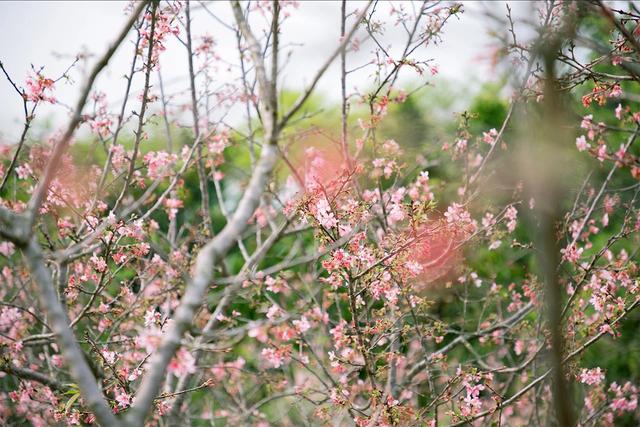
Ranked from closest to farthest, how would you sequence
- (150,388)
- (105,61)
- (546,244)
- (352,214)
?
(546,244), (150,388), (105,61), (352,214)

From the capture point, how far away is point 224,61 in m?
5.14

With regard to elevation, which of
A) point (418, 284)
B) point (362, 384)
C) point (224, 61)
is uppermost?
point (224, 61)

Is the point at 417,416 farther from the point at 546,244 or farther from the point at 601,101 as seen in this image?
the point at 546,244

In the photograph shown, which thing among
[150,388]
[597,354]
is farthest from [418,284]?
[597,354]

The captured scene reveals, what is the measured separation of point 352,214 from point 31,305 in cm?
369

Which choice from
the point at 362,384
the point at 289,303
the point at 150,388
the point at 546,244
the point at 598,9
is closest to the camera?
the point at 546,244

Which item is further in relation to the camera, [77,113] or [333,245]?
[333,245]

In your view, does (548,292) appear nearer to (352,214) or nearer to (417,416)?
(352,214)

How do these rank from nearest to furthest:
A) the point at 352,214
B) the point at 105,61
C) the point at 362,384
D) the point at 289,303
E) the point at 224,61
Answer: the point at 105,61
the point at 352,214
the point at 224,61
the point at 362,384
the point at 289,303

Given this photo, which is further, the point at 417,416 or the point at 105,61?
the point at 417,416

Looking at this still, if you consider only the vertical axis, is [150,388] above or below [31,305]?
below

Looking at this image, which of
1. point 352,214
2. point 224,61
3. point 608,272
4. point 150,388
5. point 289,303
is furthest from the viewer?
point 289,303

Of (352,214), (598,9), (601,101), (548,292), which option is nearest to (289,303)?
(352,214)

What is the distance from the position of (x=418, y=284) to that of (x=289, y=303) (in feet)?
15.2
